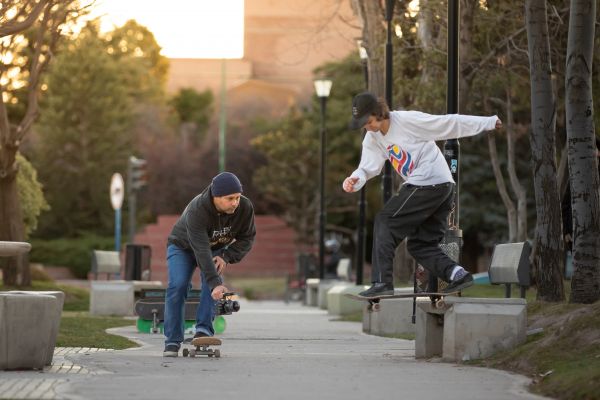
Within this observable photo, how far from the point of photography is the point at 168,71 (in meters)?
86.7

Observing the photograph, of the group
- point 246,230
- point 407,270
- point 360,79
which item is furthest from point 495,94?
point 246,230

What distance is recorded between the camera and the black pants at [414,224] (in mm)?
12055

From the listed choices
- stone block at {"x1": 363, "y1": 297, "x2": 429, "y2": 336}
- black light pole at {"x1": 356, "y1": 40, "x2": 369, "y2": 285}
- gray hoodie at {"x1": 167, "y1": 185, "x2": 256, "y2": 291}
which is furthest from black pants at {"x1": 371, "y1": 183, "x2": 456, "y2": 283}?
black light pole at {"x1": 356, "y1": 40, "x2": 369, "y2": 285}

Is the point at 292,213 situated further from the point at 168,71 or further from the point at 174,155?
the point at 168,71

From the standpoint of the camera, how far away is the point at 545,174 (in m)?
16.3

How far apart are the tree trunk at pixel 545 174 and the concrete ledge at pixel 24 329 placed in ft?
21.7

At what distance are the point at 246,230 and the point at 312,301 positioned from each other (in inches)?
1033

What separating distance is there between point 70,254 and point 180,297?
4480 centimetres

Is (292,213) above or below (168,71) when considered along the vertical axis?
below

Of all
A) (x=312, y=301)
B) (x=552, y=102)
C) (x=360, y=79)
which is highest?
(x=360, y=79)

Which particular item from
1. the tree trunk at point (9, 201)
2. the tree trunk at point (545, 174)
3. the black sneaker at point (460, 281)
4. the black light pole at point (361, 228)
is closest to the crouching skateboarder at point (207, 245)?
the black sneaker at point (460, 281)

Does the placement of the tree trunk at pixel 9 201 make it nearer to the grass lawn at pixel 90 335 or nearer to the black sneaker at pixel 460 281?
the grass lawn at pixel 90 335

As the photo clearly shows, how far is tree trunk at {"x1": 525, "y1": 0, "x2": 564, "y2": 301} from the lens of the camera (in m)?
15.9

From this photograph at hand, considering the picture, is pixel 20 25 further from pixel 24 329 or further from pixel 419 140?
pixel 24 329
